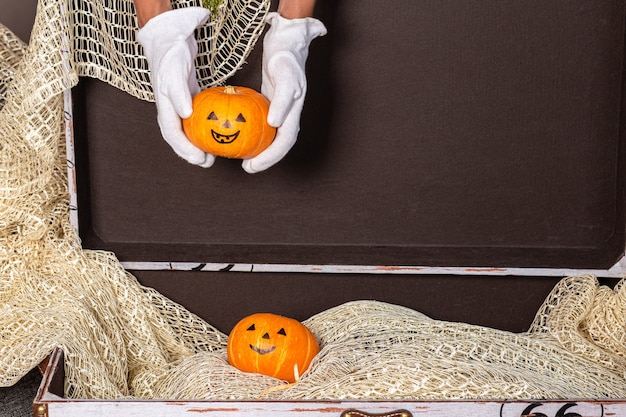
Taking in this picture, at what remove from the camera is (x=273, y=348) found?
3.21 feet

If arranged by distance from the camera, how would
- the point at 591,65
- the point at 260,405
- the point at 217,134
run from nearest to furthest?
the point at 260,405, the point at 217,134, the point at 591,65

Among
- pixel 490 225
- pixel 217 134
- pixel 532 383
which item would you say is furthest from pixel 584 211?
pixel 217 134

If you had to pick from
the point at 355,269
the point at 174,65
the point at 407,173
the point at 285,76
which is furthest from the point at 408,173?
the point at 174,65

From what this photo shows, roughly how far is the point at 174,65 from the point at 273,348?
362 mm

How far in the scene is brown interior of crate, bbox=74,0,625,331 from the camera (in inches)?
43.0

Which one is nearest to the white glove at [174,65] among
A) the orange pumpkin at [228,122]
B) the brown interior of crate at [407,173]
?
the orange pumpkin at [228,122]

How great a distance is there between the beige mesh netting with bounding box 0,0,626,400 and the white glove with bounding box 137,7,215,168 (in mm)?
92

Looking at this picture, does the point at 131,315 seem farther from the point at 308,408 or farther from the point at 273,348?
the point at 308,408

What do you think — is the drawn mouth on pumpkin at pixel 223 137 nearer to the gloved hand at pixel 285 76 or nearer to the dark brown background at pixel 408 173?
the gloved hand at pixel 285 76

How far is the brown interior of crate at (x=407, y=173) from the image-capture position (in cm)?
109

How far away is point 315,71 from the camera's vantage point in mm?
1100

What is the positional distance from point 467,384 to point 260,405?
23cm

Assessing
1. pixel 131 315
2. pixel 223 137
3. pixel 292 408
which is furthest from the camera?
pixel 131 315

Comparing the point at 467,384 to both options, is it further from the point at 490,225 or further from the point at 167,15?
the point at 167,15
